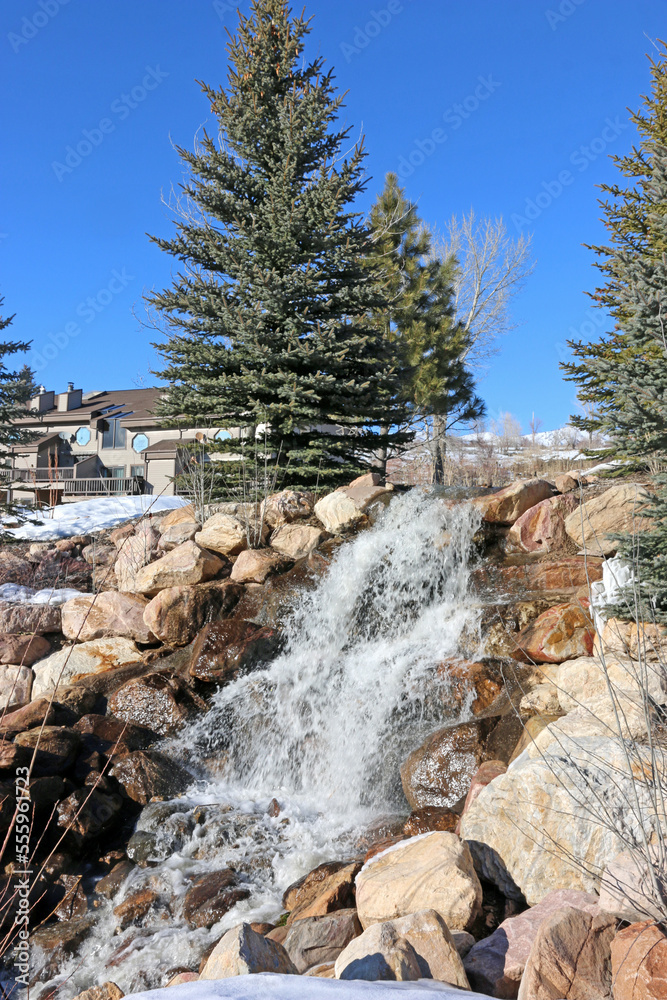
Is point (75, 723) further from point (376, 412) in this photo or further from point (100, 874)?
point (376, 412)

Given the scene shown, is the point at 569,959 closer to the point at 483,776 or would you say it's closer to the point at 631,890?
the point at 631,890

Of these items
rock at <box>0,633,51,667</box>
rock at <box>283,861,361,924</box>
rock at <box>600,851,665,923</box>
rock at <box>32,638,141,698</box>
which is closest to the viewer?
rock at <box>600,851,665,923</box>

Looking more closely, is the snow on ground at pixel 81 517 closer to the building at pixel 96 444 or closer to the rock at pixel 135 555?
the rock at pixel 135 555

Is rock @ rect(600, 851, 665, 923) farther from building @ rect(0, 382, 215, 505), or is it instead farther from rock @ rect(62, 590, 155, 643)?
building @ rect(0, 382, 215, 505)

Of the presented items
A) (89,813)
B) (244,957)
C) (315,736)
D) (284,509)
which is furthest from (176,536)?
(244,957)

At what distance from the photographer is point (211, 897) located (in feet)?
14.1

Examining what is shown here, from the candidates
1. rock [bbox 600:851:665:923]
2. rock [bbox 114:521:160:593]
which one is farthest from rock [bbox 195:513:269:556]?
rock [bbox 600:851:665:923]

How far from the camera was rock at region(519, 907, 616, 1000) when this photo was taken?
2266mm

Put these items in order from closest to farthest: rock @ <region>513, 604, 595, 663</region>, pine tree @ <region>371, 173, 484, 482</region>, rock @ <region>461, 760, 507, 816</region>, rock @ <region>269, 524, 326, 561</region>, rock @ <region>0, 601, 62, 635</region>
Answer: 1. rock @ <region>461, 760, 507, 816</region>
2. rock @ <region>513, 604, 595, 663</region>
3. rock @ <region>0, 601, 62, 635</region>
4. rock @ <region>269, 524, 326, 561</region>
5. pine tree @ <region>371, 173, 484, 482</region>

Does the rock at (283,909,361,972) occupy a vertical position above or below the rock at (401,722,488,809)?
below

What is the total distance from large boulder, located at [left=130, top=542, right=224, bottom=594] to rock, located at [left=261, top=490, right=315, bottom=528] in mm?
1058

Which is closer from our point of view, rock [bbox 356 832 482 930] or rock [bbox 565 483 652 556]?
rock [bbox 356 832 482 930]

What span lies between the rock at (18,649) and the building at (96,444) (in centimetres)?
1696

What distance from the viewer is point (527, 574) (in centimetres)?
697
